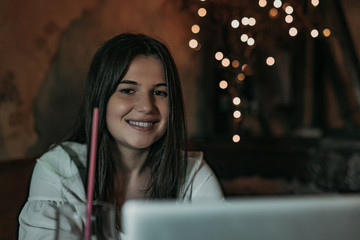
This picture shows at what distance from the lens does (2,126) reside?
6.79 ft

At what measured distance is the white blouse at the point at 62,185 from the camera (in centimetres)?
111

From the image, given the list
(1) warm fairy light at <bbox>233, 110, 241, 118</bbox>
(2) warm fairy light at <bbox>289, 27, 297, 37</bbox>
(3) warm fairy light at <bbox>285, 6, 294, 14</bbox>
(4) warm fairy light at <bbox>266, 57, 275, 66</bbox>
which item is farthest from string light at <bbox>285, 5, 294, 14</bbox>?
(1) warm fairy light at <bbox>233, 110, 241, 118</bbox>

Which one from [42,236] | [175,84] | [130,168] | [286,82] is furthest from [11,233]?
[286,82]

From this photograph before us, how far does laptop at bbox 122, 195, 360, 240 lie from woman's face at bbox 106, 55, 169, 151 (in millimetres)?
844

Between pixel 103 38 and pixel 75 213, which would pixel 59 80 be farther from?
pixel 75 213

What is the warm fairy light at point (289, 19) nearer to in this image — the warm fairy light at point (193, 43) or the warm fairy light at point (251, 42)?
the warm fairy light at point (251, 42)

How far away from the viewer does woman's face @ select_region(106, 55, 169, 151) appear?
4.38 ft

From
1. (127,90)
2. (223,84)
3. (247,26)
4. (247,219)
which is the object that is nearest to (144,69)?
(127,90)

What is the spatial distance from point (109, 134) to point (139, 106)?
16 cm

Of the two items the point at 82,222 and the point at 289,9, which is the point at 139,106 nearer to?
the point at 82,222

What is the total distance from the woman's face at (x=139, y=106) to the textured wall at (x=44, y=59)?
0.94 m

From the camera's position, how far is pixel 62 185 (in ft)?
4.20

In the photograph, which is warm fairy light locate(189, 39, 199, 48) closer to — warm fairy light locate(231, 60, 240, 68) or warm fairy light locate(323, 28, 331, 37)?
warm fairy light locate(231, 60, 240, 68)

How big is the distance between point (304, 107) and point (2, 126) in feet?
10.3
